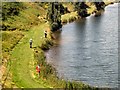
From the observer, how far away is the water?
153 feet

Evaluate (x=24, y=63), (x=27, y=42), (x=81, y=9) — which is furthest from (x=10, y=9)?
(x=24, y=63)

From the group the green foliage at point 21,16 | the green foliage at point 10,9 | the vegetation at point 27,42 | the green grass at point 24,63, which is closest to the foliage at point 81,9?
the vegetation at point 27,42

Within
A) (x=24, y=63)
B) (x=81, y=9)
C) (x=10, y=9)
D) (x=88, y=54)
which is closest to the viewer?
(x=24, y=63)

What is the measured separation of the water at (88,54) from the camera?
46544mm

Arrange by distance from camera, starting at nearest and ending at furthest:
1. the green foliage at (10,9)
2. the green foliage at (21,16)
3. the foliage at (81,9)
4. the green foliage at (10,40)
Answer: the green foliage at (10,40) < the green foliage at (21,16) < the green foliage at (10,9) < the foliage at (81,9)

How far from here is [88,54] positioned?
5941 centimetres

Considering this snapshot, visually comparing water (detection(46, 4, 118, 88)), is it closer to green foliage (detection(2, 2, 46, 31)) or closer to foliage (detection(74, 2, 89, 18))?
green foliage (detection(2, 2, 46, 31))

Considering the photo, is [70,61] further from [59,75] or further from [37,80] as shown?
[37,80]

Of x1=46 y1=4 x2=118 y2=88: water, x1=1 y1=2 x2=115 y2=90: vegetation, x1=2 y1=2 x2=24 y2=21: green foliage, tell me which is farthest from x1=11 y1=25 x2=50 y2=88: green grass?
x1=2 y1=2 x2=24 y2=21: green foliage

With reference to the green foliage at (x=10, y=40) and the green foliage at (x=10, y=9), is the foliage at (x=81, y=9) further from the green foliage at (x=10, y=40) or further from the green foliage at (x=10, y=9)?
the green foliage at (x=10, y=40)

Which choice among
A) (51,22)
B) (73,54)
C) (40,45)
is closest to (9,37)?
(40,45)

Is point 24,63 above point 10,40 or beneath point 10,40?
beneath

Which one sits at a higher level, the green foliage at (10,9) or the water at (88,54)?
the green foliage at (10,9)

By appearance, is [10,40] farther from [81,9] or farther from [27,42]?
[81,9]
